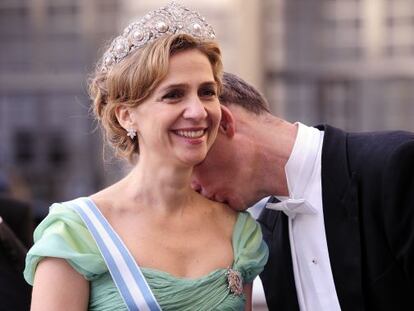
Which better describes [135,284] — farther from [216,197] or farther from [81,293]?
[216,197]

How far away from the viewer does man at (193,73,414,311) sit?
2.80m

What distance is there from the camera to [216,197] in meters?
Answer: 2.95

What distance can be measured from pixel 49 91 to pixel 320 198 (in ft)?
21.6

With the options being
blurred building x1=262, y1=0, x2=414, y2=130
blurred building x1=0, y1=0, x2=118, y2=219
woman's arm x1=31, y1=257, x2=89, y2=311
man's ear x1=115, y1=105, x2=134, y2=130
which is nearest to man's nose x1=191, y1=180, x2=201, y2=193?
man's ear x1=115, y1=105, x2=134, y2=130

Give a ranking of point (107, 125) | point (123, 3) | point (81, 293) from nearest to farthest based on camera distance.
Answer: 1. point (81, 293)
2. point (107, 125)
3. point (123, 3)

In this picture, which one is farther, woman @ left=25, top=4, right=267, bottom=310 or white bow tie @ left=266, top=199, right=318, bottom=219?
white bow tie @ left=266, top=199, right=318, bottom=219

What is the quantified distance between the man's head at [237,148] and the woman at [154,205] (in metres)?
A: 0.24

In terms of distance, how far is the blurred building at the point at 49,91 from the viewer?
9.16 m

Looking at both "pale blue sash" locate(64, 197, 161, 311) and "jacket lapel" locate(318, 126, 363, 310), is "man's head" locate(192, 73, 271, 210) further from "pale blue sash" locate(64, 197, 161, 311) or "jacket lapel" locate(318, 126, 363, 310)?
"pale blue sash" locate(64, 197, 161, 311)

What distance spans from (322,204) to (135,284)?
661 mm

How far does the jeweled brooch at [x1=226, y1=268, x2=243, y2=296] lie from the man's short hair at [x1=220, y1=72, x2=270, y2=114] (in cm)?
57

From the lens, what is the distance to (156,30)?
264cm

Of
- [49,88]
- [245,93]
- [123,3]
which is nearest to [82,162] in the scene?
[49,88]

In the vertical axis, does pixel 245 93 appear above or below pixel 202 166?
above
